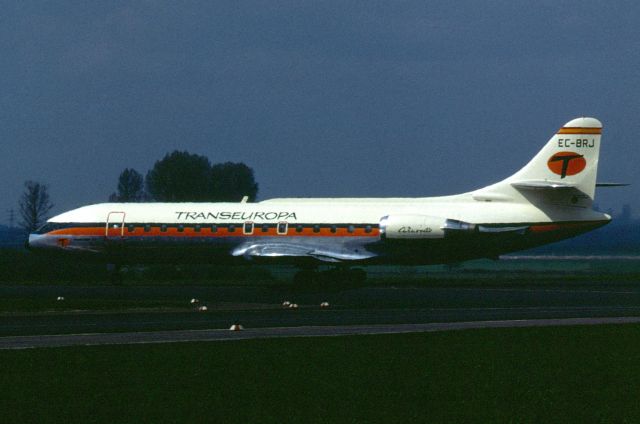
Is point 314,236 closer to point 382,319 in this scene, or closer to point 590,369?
point 382,319

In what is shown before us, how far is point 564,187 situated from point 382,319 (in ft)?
65.8

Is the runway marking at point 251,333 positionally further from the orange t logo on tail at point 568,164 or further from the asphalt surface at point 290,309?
the orange t logo on tail at point 568,164

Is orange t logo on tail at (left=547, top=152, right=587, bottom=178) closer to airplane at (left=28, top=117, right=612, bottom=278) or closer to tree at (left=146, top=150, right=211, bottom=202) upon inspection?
airplane at (left=28, top=117, right=612, bottom=278)

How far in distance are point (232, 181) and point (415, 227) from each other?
324ft

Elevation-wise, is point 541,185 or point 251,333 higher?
point 541,185

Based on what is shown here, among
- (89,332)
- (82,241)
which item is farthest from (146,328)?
(82,241)

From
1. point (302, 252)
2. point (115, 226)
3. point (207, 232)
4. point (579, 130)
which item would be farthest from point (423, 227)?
point (115, 226)

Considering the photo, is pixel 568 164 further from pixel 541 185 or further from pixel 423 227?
pixel 423 227

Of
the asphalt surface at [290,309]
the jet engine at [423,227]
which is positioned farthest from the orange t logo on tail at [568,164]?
the asphalt surface at [290,309]

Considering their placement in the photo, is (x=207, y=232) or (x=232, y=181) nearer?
(x=207, y=232)

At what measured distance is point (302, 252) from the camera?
164 ft

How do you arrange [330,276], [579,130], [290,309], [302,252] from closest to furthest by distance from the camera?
1. [290,309]
2. [579,130]
3. [302,252]
4. [330,276]

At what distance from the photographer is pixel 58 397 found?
1521cm

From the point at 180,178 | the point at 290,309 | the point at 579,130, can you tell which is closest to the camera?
the point at 290,309
